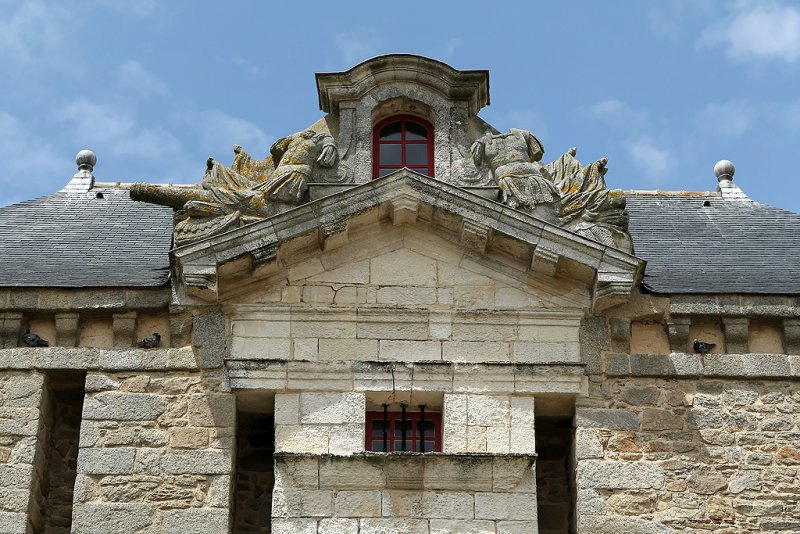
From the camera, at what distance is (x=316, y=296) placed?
1113cm

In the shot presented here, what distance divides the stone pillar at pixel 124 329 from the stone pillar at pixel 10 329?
0.67m

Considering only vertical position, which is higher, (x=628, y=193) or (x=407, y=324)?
(x=628, y=193)

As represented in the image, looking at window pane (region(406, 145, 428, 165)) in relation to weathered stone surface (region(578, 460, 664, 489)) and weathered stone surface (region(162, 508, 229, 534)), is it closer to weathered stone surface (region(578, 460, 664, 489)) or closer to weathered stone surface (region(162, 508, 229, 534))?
weathered stone surface (region(578, 460, 664, 489))

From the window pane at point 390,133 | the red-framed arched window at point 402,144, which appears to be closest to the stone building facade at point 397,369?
the red-framed arched window at point 402,144

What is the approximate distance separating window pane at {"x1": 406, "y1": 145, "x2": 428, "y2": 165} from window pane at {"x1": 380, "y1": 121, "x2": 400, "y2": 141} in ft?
0.43

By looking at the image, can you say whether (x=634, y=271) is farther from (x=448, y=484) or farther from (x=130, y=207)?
(x=130, y=207)

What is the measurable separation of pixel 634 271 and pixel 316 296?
224cm

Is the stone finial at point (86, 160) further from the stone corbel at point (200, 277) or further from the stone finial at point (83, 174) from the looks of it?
the stone corbel at point (200, 277)

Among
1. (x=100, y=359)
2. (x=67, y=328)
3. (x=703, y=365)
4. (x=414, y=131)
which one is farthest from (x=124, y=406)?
(x=703, y=365)

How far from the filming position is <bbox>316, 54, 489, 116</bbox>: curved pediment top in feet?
39.2

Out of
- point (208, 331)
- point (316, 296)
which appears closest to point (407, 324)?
point (316, 296)

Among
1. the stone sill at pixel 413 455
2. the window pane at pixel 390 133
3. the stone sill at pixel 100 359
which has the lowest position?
the stone sill at pixel 413 455

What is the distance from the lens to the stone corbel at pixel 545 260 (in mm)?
10953

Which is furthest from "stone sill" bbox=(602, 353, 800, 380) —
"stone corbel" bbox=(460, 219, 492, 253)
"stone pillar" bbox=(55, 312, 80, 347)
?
"stone pillar" bbox=(55, 312, 80, 347)
